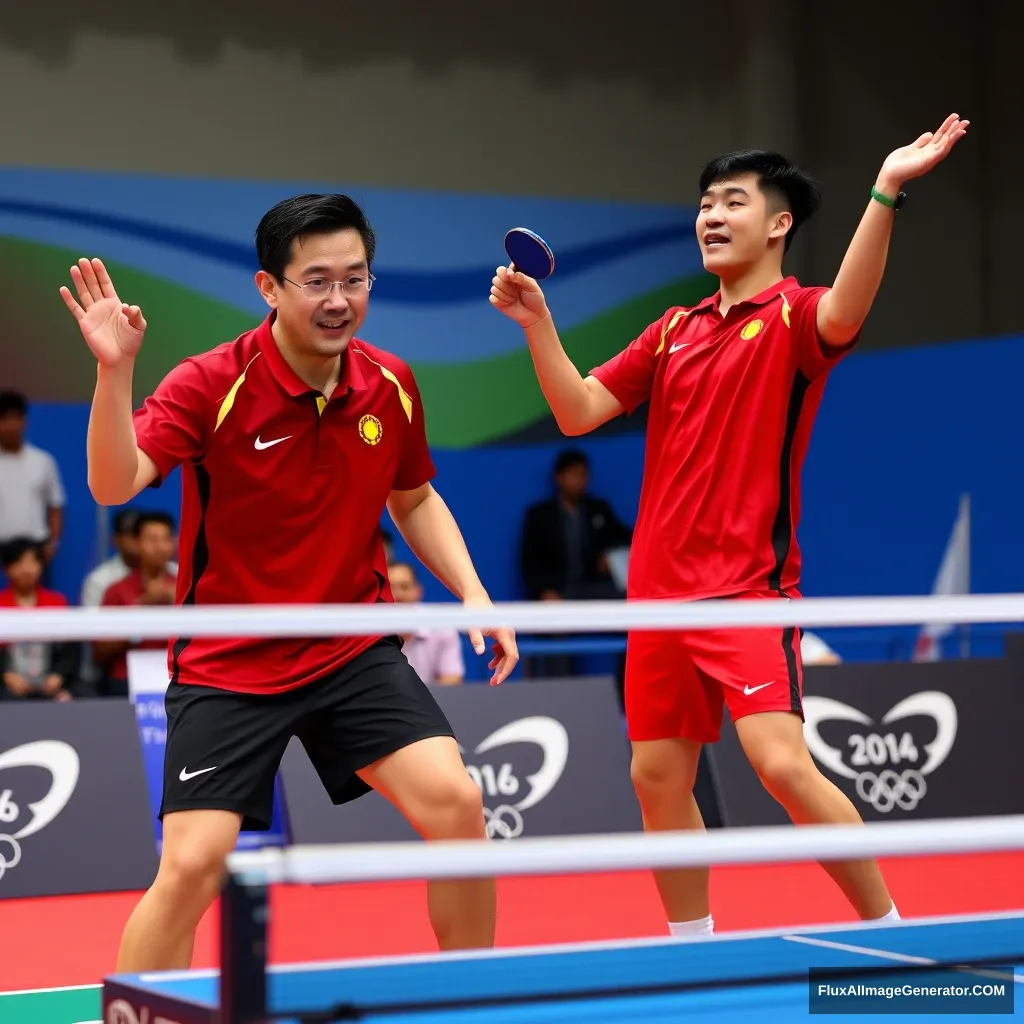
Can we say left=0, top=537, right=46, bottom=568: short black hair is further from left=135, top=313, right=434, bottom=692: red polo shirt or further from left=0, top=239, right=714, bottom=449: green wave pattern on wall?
left=135, top=313, right=434, bottom=692: red polo shirt

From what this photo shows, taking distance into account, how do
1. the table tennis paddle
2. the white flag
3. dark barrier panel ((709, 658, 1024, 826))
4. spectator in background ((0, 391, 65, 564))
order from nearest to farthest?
the table tennis paddle → dark barrier panel ((709, 658, 1024, 826)) → spectator in background ((0, 391, 65, 564)) → the white flag

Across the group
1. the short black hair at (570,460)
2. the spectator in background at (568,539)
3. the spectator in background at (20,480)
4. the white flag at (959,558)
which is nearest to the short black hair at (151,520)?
the spectator in background at (20,480)

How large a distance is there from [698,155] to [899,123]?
78.3 inches

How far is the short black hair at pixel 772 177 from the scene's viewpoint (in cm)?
429

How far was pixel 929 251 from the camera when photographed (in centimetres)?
1535

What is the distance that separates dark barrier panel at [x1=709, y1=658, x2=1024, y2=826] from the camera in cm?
752

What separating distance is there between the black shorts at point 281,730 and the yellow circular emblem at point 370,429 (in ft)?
1.46

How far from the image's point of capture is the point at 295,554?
3.63 meters

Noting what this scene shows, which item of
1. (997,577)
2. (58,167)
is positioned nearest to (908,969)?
(997,577)

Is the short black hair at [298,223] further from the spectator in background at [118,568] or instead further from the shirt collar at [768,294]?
the spectator in background at [118,568]

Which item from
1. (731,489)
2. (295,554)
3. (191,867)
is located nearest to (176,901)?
(191,867)

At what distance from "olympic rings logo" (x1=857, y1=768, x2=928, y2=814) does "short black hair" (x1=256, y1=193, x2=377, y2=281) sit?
15.1ft

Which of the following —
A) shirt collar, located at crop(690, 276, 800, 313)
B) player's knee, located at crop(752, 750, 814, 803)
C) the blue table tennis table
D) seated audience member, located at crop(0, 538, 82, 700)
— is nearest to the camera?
the blue table tennis table

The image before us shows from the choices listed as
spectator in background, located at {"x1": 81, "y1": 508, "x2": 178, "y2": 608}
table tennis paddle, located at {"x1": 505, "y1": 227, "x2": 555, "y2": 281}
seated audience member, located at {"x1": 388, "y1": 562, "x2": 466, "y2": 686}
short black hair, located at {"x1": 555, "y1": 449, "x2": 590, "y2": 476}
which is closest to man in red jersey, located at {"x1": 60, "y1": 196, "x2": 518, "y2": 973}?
table tennis paddle, located at {"x1": 505, "y1": 227, "x2": 555, "y2": 281}
